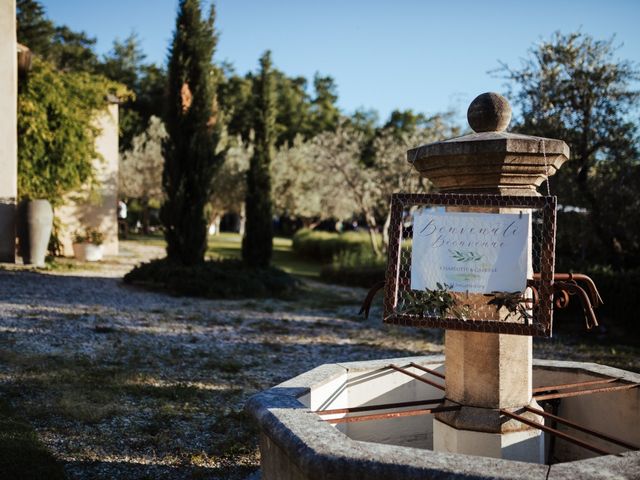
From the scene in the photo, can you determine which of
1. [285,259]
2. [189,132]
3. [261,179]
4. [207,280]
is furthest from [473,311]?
[285,259]

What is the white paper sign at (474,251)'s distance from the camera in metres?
2.81

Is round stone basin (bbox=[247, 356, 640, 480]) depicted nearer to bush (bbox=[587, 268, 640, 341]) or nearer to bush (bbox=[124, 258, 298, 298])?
bush (bbox=[587, 268, 640, 341])

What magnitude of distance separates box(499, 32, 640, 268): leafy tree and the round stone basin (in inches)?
279

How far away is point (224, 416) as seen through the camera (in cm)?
479

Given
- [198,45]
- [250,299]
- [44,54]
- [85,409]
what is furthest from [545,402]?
[44,54]

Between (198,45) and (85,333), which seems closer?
(85,333)

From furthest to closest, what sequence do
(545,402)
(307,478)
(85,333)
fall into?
(85,333), (545,402), (307,478)

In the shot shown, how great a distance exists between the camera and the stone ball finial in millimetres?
3119

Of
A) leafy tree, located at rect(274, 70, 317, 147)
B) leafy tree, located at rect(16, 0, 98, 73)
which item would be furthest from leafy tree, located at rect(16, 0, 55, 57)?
leafy tree, located at rect(274, 70, 317, 147)

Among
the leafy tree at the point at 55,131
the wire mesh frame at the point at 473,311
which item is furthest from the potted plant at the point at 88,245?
the wire mesh frame at the point at 473,311

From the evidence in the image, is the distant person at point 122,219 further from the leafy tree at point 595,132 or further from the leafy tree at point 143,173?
the leafy tree at point 595,132

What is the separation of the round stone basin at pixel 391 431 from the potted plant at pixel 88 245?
14.1 metres

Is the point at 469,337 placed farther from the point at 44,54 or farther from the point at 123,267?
the point at 44,54

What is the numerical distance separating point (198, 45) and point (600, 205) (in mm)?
9159
